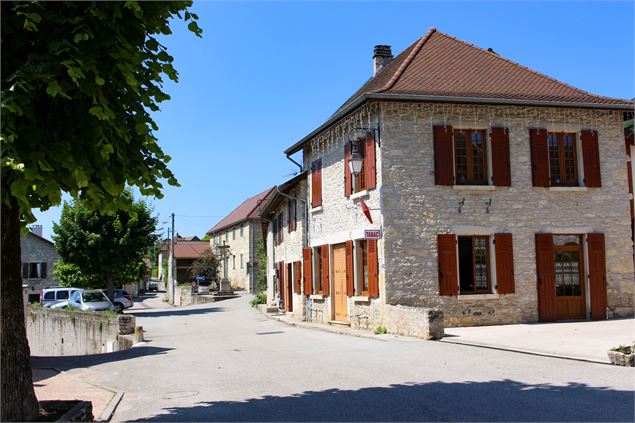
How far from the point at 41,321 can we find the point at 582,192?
21551mm

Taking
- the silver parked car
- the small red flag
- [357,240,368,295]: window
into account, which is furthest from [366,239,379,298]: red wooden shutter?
the silver parked car

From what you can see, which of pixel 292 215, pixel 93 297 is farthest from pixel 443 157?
pixel 93 297

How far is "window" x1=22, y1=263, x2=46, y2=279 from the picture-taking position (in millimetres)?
46781

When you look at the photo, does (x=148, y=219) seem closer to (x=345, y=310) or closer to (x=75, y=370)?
(x=345, y=310)

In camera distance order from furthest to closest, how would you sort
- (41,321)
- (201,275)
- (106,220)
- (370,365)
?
1. (201,275)
2. (106,220)
3. (41,321)
4. (370,365)

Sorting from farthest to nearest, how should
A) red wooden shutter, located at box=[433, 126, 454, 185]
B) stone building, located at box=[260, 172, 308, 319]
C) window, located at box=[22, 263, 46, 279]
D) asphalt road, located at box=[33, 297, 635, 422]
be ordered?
window, located at box=[22, 263, 46, 279] < stone building, located at box=[260, 172, 308, 319] < red wooden shutter, located at box=[433, 126, 454, 185] < asphalt road, located at box=[33, 297, 635, 422]

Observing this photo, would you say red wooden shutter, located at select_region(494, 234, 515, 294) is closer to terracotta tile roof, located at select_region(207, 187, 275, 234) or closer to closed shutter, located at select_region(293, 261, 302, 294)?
closed shutter, located at select_region(293, 261, 302, 294)

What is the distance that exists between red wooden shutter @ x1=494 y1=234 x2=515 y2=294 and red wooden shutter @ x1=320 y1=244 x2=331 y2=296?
18.6 feet

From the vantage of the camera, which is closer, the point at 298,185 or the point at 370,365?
the point at 370,365

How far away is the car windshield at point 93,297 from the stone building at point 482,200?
1372 centimetres

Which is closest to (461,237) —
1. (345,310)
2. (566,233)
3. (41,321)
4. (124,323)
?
(566,233)

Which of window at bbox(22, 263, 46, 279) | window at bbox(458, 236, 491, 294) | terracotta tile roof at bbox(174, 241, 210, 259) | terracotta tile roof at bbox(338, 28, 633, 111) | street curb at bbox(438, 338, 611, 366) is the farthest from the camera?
terracotta tile roof at bbox(174, 241, 210, 259)

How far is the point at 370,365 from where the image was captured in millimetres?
10195

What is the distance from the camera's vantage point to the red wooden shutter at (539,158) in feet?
55.6
